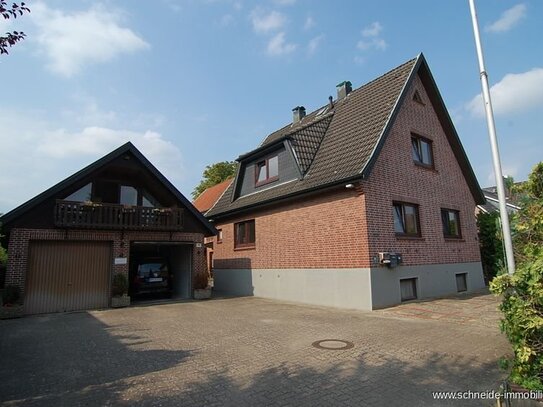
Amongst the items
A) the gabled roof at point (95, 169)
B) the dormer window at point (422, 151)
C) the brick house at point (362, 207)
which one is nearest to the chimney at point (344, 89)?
the brick house at point (362, 207)

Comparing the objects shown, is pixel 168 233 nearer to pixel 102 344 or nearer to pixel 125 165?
pixel 125 165

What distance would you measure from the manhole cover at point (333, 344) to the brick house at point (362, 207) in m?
4.28

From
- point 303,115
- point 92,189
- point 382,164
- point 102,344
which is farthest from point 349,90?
point 102,344

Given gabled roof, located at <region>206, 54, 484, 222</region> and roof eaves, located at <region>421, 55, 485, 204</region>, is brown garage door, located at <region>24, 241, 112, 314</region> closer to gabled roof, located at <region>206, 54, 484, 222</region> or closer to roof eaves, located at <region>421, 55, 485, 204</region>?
gabled roof, located at <region>206, 54, 484, 222</region>

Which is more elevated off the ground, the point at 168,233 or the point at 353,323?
the point at 168,233

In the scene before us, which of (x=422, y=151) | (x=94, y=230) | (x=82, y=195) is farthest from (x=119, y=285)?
(x=422, y=151)

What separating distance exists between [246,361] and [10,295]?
9431 millimetres

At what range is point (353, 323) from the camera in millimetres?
9336

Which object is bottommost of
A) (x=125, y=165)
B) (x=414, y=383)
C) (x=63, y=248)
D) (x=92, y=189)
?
(x=414, y=383)

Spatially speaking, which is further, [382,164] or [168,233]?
[168,233]

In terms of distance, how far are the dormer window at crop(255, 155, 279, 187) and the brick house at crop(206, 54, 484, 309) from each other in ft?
0.17

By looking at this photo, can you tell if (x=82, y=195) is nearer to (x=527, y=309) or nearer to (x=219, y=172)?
(x=527, y=309)

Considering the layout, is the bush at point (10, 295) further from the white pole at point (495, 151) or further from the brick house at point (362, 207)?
the white pole at point (495, 151)

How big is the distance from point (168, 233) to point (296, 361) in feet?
33.3
